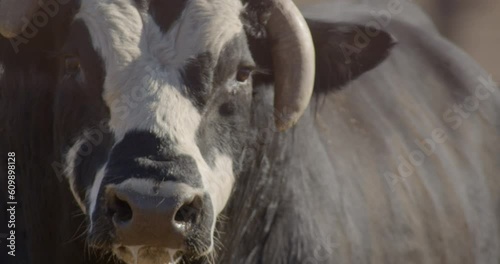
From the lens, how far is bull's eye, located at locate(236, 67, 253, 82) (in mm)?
4828

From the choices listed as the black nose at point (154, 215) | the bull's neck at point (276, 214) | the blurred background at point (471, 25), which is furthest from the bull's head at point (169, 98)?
the blurred background at point (471, 25)

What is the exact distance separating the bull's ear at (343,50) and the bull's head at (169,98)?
27 centimetres

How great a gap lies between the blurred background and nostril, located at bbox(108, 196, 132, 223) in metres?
10.4

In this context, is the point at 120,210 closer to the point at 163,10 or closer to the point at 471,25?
the point at 163,10

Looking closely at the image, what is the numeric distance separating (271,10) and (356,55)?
523 mm

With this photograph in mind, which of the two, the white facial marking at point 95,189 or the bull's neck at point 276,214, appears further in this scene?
the bull's neck at point 276,214

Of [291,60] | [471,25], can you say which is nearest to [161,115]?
[291,60]

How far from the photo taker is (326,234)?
5.29 meters

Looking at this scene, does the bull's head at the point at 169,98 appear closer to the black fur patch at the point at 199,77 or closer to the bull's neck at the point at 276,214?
the black fur patch at the point at 199,77

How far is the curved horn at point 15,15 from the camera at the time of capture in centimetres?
482

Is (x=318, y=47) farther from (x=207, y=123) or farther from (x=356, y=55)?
(x=207, y=123)

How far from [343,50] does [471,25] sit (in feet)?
33.9

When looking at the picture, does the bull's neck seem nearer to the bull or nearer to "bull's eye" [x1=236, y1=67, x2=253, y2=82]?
the bull

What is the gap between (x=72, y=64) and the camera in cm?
472
